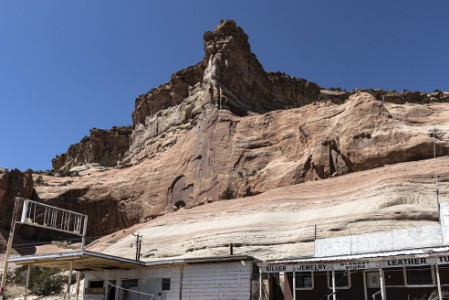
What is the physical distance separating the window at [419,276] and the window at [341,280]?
107 inches

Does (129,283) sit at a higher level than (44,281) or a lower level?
lower

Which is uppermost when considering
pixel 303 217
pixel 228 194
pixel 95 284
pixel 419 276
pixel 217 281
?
pixel 228 194

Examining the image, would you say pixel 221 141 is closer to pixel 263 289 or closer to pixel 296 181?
pixel 296 181

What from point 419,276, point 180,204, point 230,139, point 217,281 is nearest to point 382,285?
point 419,276

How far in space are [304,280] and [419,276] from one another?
553 cm

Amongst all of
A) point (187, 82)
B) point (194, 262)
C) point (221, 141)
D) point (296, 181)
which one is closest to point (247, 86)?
point (187, 82)

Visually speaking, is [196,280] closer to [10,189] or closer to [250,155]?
[250,155]

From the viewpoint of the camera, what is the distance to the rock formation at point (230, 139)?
41562 millimetres

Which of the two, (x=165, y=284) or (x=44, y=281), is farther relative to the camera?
(x=44, y=281)

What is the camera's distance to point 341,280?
22766 mm

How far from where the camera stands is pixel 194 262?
27.1 metres

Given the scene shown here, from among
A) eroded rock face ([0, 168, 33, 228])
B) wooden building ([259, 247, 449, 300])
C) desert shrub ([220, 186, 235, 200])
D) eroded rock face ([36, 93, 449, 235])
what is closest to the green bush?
eroded rock face ([36, 93, 449, 235])

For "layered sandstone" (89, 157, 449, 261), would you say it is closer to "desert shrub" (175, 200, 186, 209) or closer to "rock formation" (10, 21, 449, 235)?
"rock formation" (10, 21, 449, 235)

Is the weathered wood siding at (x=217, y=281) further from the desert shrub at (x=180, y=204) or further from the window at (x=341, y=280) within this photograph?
the desert shrub at (x=180, y=204)
